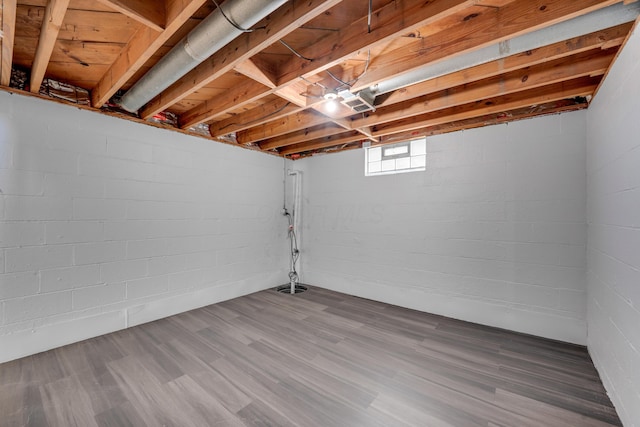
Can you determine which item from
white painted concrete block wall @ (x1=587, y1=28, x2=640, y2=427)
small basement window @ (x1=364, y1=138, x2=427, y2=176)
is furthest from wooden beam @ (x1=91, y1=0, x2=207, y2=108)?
small basement window @ (x1=364, y1=138, x2=427, y2=176)

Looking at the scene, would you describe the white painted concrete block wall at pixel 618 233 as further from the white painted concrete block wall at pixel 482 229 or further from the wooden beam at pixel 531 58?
the white painted concrete block wall at pixel 482 229

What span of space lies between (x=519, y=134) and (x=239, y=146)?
11.4ft

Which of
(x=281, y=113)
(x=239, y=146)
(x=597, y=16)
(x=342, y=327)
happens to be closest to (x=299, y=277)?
(x=342, y=327)

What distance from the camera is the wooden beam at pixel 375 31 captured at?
1287 mm

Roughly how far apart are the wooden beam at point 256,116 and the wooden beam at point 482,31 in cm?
96

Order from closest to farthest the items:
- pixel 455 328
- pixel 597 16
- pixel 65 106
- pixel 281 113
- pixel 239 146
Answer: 1. pixel 597 16
2. pixel 65 106
3. pixel 281 113
4. pixel 455 328
5. pixel 239 146

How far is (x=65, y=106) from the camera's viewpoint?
7.84ft

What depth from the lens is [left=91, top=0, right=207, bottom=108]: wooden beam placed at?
1316 mm

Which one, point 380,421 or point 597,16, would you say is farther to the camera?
point 380,421

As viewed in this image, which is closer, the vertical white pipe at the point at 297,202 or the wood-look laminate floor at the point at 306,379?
the wood-look laminate floor at the point at 306,379

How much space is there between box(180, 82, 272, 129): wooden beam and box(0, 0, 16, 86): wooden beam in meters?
1.32

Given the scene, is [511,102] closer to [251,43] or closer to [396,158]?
[396,158]

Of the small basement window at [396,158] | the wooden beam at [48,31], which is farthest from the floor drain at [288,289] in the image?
the wooden beam at [48,31]

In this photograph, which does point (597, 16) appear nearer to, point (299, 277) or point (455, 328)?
point (455, 328)
